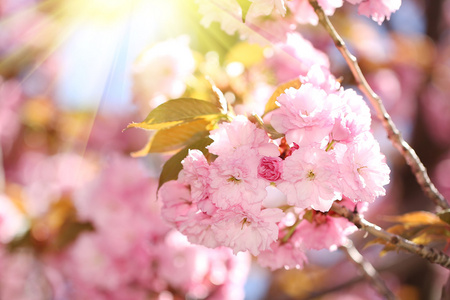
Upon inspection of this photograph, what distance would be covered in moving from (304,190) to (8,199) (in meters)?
2.01

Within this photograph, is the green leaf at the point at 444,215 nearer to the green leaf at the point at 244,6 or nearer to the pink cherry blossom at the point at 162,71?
the green leaf at the point at 244,6

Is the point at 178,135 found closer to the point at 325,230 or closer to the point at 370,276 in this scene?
the point at 325,230

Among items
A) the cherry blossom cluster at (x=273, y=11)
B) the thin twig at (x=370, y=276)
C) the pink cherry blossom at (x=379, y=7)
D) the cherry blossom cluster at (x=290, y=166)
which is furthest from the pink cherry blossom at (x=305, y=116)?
the thin twig at (x=370, y=276)

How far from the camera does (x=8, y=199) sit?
92.0 inches

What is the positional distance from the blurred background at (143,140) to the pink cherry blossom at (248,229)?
16.0 inches

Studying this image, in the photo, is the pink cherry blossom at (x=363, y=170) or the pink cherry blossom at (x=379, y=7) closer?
the pink cherry blossom at (x=363, y=170)

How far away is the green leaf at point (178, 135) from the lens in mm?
896

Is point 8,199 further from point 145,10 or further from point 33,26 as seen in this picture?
Result: point 33,26

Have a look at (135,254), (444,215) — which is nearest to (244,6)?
(444,215)

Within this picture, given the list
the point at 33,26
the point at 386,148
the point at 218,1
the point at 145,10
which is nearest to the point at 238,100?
the point at 218,1

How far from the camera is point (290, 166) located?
718 millimetres

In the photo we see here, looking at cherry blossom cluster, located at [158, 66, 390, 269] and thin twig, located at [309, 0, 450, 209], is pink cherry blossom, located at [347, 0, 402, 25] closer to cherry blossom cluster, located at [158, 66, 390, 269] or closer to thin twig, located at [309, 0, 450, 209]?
thin twig, located at [309, 0, 450, 209]

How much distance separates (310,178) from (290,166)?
4 cm

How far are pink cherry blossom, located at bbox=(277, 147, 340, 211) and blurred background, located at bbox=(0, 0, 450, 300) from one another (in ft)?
1.37
